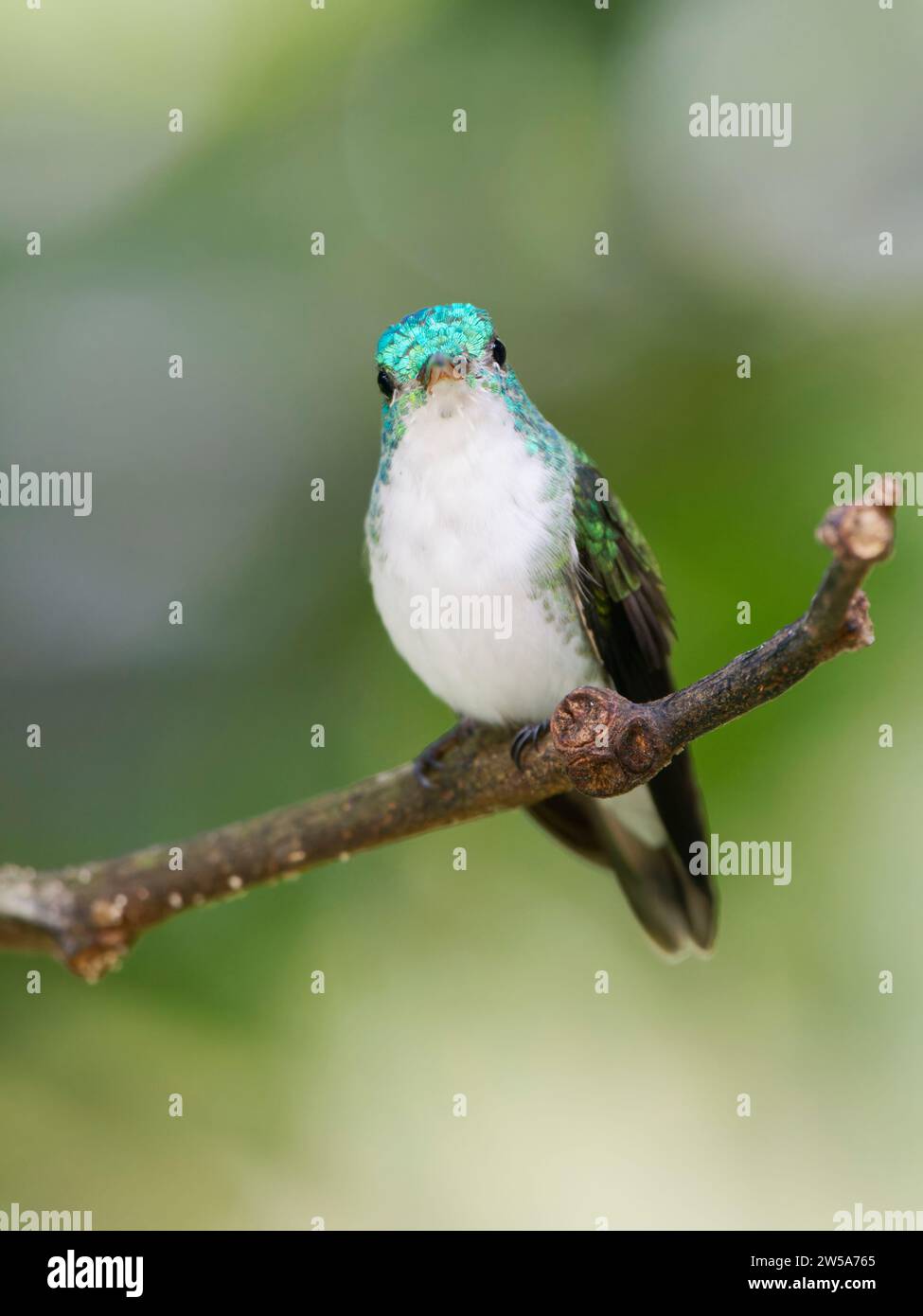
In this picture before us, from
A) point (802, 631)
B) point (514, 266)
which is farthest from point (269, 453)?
point (802, 631)

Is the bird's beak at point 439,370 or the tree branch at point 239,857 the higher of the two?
the bird's beak at point 439,370

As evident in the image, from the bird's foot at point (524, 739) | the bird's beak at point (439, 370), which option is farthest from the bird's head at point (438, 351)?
the bird's foot at point (524, 739)

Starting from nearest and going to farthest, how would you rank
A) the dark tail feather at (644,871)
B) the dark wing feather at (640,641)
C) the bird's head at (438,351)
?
the bird's head at (438,351) < the dark wing feather at (640,641) < the dark tail feather at (644,871)

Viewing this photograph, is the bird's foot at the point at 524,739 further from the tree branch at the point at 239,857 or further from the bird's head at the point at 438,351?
the bird's head at the point at 438,351

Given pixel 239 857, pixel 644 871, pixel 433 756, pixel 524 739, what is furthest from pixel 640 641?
pixel 239 857

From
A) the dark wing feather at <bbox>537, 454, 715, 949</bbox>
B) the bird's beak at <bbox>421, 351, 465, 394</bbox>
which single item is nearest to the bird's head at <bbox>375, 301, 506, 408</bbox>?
the bird's beak at <bbox>421, 351, 465, 394</bbox>

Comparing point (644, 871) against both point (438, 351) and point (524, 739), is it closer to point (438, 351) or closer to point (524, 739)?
point (524, 739)
